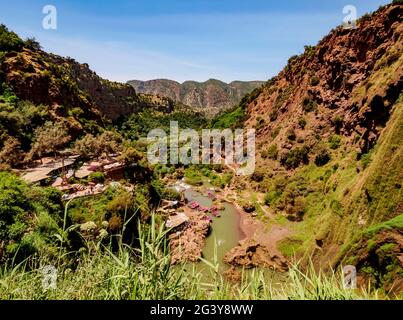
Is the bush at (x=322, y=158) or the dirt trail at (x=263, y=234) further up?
the bush at (x=322, y=158)

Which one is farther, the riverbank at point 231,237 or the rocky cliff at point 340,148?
the riverbank at point 231,237

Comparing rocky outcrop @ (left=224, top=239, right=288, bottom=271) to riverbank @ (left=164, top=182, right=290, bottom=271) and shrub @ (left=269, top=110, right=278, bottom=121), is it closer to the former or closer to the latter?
riverbank @ (left=164, top=182, right=290, bottom=271)

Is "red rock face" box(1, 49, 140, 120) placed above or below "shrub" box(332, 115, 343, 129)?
above

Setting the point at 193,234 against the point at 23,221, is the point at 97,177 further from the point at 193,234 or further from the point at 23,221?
the point at 23,221

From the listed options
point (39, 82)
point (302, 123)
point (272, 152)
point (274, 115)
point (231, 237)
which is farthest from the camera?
point (274, 115)

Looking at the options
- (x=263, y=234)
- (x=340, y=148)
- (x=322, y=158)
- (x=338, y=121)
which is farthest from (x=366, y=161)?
(x=338, y=121)

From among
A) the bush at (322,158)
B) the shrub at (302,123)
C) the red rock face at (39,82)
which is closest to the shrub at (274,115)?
the shrub at (302,123)

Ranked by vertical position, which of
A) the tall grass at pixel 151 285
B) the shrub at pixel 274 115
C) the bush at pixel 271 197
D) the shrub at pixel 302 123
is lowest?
the bush at pixel 271 197

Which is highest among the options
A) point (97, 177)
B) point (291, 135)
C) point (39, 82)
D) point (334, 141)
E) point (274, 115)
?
point (39, 82)

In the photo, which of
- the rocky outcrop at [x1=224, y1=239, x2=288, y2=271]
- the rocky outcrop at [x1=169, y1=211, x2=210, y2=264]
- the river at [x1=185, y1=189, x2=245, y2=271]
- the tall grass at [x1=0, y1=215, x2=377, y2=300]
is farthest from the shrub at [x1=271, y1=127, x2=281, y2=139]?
the tall grass at [x1=0, y1=215, x2=377, y2=300]

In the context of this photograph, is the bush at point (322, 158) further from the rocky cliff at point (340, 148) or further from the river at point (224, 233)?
the river at point (224, 233)

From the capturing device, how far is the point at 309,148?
46.3 metres

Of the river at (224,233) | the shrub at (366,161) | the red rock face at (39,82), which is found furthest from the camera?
the red rock face at (39,82)
